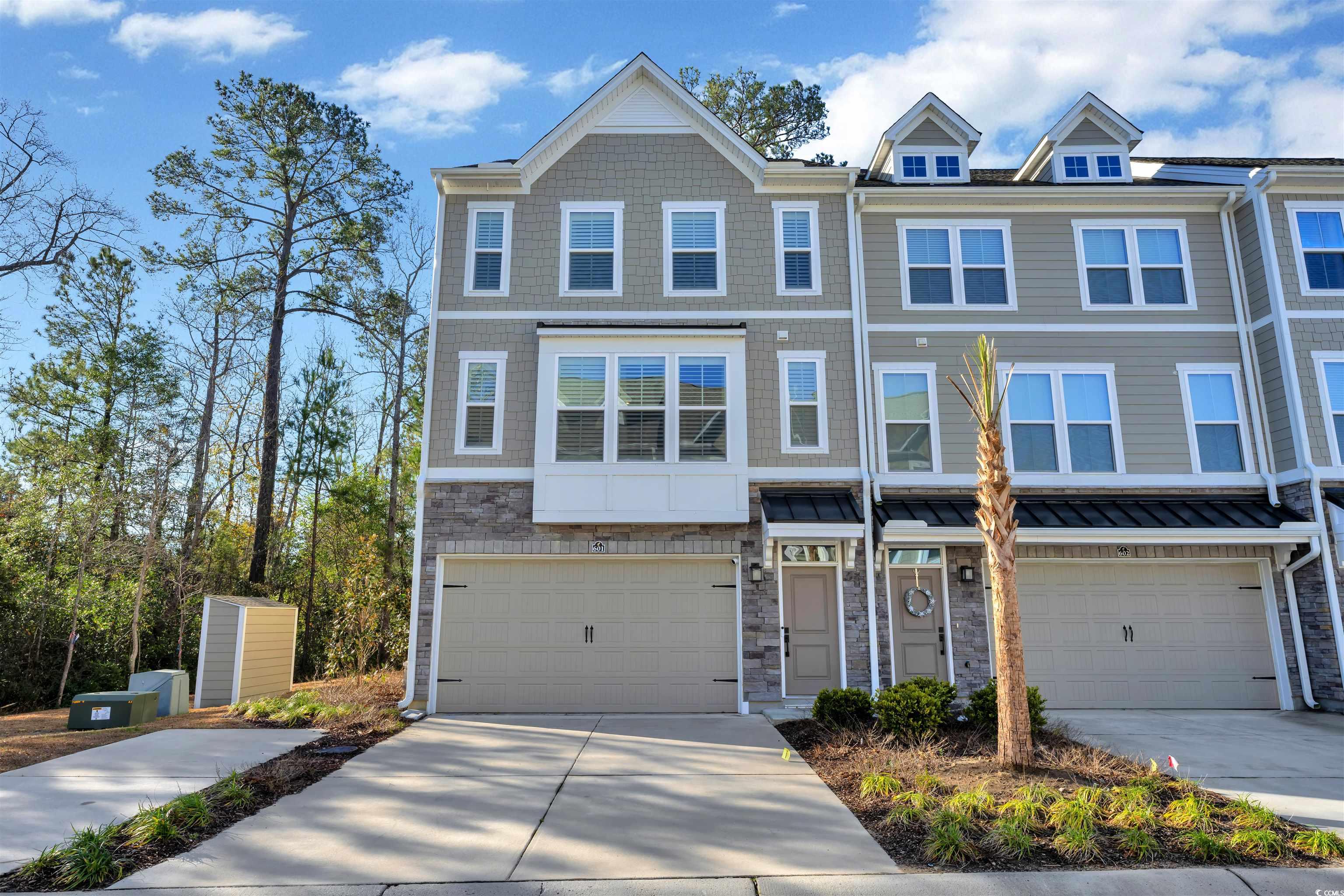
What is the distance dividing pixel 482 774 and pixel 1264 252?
13903 millimetres

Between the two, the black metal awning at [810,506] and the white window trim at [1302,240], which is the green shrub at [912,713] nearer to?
the black metal awning at [810,506]

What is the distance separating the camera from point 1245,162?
1401 cm

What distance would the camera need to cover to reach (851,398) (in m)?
12.2

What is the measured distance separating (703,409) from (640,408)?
0.96 metres

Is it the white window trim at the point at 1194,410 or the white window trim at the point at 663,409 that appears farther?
the white window trim at the point at 1194,410

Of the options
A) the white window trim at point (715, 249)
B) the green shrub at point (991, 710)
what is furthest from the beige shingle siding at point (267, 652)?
the green shrub at point (991, 710)

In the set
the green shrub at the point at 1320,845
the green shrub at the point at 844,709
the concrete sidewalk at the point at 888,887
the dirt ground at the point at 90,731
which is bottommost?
the concrete sidewalk at the point at 888,887

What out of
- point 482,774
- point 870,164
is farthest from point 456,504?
point 870,164

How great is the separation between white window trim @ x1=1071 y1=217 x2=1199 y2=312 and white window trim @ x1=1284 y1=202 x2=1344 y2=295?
1448 millimetres

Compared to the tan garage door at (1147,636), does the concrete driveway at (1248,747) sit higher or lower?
lower

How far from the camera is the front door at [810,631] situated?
453 inches

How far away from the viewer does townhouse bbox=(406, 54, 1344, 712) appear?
11562mm

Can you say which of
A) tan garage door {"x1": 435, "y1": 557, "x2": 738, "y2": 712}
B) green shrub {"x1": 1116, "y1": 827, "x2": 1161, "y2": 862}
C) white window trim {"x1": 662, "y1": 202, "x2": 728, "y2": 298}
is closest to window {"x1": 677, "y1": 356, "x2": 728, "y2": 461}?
white window trim {"x1": 662, "y1": 202, "x2": 728, "y2": 298}

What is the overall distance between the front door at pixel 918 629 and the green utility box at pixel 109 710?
1033 centimetres
